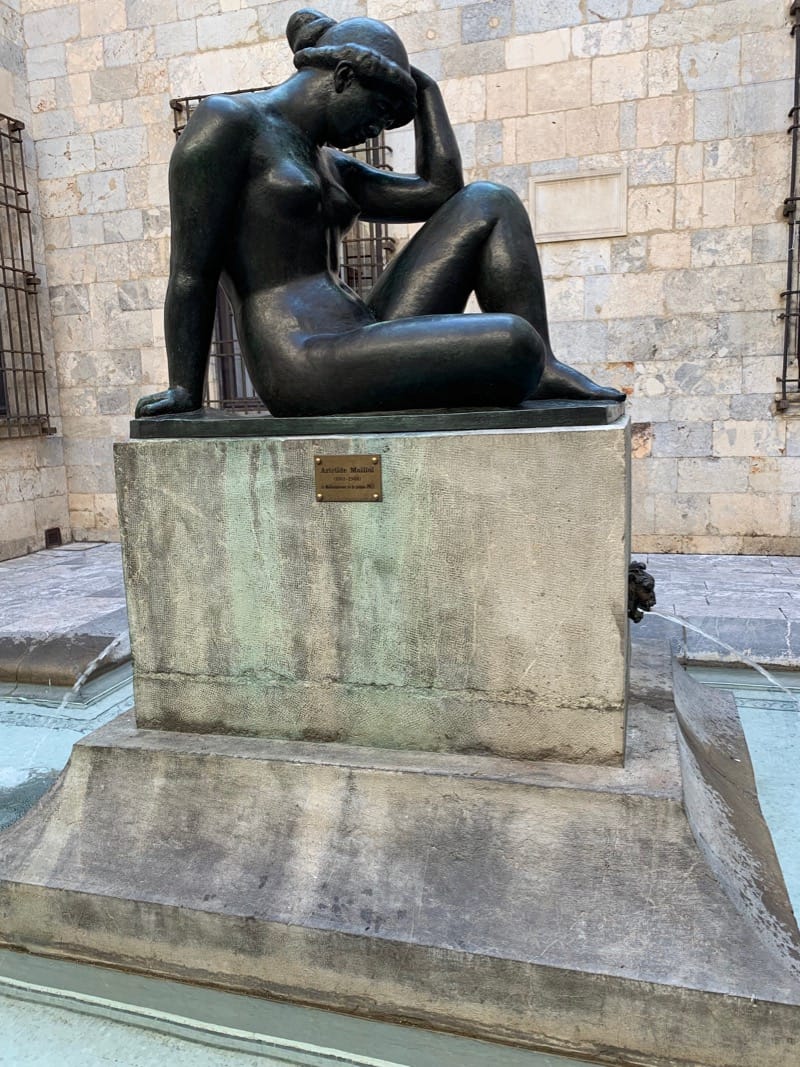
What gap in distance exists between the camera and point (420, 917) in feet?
5.73

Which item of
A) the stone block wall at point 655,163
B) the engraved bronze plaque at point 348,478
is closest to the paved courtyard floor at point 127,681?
the stone block wall at point 655,163

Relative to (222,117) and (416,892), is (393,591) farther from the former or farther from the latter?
(222,117)

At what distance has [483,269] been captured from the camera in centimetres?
220

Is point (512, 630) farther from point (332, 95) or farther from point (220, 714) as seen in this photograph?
point (332, 95)

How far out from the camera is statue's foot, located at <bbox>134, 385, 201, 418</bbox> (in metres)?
2.15

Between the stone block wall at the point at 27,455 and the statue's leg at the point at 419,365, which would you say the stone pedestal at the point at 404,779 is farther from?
the stone block wall at the point at 27,455

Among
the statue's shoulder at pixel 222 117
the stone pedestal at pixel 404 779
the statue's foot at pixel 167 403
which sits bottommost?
the stone pedestal at pixel 404 779

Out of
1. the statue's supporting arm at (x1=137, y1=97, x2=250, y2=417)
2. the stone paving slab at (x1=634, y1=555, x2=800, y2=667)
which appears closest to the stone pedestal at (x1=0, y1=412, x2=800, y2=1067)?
the statue's supporting arm at (x1=137, y1=97, x2=250, y2=417)

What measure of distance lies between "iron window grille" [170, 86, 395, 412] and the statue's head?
4.46 metres

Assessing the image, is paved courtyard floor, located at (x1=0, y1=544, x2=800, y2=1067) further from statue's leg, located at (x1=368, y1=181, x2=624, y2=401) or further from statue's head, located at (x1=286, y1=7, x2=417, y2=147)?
statue's head, located at (x1=286, y1=7, x2=417, y2=147)

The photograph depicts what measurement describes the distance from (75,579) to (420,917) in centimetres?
483

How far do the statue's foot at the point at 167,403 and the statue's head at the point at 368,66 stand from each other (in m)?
0.78

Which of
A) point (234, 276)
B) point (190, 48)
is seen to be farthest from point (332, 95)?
point (190, 48)

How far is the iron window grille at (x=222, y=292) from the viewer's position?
22.2ft
